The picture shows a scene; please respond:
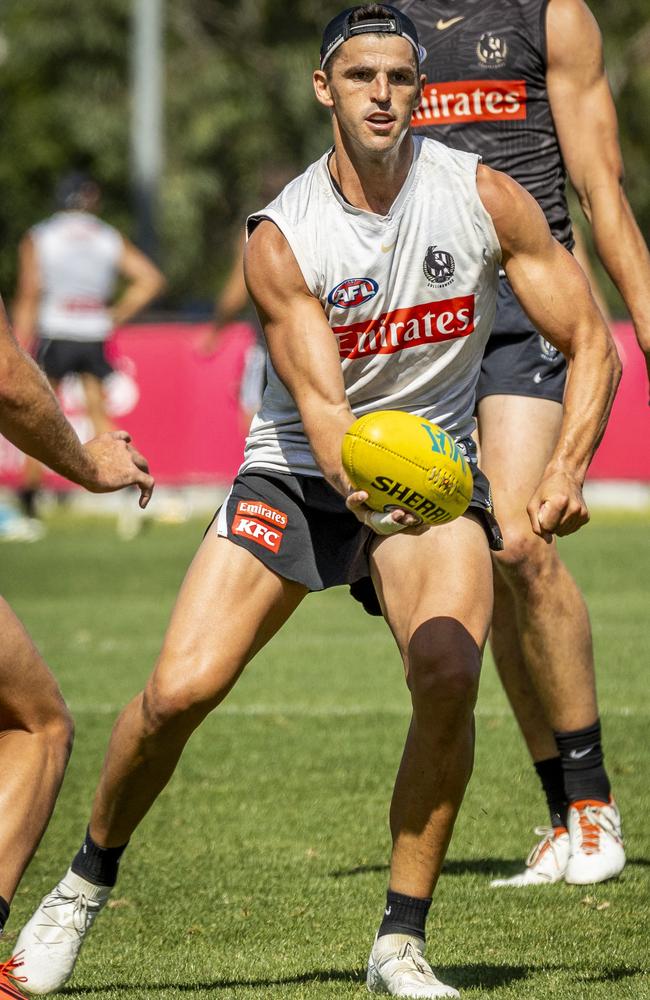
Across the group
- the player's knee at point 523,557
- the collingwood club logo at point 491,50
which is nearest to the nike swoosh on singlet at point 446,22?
the collingwood club logo at point 491,50

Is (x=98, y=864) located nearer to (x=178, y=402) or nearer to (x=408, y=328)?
(x=408, y=328)

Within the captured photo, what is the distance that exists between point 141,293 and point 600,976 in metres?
11.5

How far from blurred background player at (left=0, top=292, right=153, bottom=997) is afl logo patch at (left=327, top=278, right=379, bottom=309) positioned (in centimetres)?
72

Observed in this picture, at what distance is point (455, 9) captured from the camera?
5.92 metres

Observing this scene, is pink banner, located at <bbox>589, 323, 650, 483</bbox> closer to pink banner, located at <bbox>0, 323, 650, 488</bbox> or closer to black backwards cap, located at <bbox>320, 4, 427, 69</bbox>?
pink banner, located at <bbox>0, 323, 650, 488</bbox>

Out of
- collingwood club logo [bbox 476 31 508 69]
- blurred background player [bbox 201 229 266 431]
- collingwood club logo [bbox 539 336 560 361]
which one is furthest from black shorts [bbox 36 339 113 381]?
collingwood club logo [bbox 539 336 560 361]

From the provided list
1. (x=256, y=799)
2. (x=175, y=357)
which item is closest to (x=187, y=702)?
(x=256, y=799)

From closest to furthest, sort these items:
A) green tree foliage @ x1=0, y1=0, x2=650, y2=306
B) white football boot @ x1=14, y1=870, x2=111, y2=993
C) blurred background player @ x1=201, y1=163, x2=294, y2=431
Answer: white football boot @ x1=14, y1=870, x2=111, y2=993, blurred background player @ x1=201, y1=163, x2=294, y2=431, green tree foliage @ x1=0, y1=0, x2=650, y2=306

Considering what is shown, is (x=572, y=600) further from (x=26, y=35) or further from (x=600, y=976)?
(x=26, y=35)

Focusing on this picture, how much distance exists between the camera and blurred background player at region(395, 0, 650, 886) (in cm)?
546

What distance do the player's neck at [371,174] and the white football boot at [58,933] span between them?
1.93 m

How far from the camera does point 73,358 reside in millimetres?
15016

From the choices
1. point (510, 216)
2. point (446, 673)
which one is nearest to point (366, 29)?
point (510, 216)

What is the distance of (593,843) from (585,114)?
2311 mm
